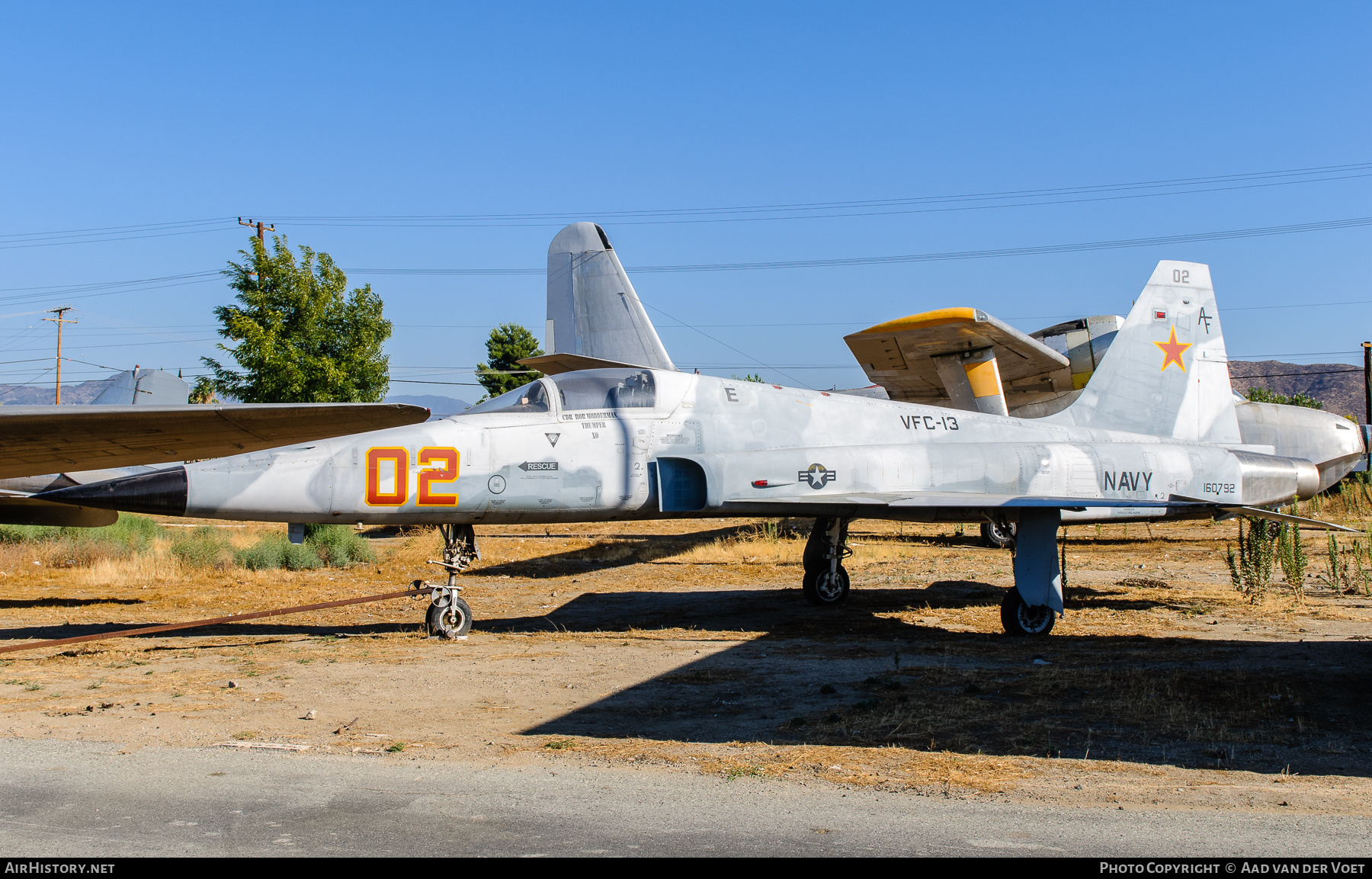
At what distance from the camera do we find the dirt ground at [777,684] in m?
5.34

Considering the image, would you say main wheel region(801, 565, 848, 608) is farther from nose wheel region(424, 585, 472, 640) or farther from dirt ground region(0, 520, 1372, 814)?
nose wheel region(424, 585, 472, 640)

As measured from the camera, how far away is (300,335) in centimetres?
2506

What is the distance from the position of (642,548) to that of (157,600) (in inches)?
407

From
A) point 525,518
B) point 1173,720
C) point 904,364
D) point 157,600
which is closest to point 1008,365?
point 904,364

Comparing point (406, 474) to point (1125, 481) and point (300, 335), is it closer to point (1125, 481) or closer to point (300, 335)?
point (1125, 481)

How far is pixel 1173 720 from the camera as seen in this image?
6.28 m

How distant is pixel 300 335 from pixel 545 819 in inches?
914

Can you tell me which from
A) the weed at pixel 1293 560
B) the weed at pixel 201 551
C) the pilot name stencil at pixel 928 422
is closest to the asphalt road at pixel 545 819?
the pilot name stencil at pixel 928 422

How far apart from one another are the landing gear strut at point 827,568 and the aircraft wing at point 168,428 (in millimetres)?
8257

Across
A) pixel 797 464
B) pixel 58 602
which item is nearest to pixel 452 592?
pixel 797 464

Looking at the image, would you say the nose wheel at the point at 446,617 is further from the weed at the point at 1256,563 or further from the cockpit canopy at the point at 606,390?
the weed at the point at 1256,563

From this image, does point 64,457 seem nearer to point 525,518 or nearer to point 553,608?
point 525,518

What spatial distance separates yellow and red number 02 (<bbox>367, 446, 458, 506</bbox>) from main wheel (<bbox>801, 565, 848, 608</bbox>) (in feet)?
18.4
